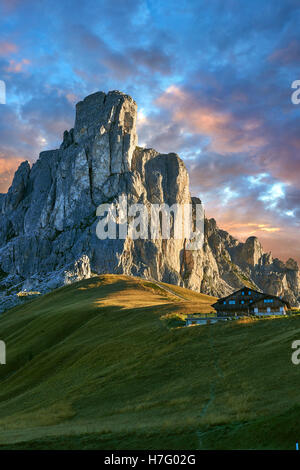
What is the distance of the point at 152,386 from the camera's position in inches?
1313

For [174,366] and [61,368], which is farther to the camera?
[61,368]

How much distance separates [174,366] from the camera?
36.9 m

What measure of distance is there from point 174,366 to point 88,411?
9349 millimetres

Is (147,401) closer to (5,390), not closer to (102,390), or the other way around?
(102,390)

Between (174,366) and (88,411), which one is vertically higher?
(174,366)

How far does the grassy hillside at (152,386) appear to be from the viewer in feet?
64.3

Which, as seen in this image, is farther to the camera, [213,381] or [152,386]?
[152,386]

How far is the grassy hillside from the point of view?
1961 centimetres

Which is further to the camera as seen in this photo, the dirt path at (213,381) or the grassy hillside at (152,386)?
the dirt path at (213,381)

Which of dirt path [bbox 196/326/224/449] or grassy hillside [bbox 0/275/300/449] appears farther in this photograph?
dirt path [bbox 196/326/224/449]

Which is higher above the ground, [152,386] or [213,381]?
[213,381]
